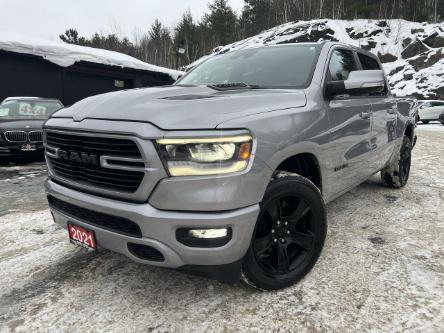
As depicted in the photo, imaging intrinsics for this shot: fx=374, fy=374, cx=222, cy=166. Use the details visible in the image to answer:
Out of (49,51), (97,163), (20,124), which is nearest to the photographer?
(97,163)

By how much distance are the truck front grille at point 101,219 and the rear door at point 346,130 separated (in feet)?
5.38

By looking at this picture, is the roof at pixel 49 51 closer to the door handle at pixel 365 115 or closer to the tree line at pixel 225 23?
the door handle at pixel 365 115

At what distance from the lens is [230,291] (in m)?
2.54

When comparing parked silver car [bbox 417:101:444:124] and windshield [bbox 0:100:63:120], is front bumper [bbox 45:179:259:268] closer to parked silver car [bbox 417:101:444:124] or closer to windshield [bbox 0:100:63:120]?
windshield [bbox 0:100:63:120]

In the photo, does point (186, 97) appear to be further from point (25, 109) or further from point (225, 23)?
point (225, 23)

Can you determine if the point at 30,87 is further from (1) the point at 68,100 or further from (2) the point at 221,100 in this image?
(2) the point at 221,100

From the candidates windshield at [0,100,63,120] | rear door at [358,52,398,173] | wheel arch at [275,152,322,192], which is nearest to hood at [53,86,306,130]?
wheel arch at [275,152,322,192]

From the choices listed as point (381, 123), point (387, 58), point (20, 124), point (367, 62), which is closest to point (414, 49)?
point (387, 58)

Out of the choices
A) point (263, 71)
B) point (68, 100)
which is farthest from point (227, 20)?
point (263, 71)

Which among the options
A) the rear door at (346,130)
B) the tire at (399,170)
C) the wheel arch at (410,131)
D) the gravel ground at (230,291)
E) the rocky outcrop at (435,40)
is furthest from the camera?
the rocky outcrop at (435,40)

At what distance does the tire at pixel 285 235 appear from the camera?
2297 mm

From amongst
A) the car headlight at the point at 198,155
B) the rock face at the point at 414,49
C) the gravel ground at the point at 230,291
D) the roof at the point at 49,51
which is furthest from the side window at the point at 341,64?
the rock face at the point at 414,49

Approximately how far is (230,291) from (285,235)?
0.53 metres

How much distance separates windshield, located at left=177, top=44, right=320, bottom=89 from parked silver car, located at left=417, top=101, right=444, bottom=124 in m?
22.9
